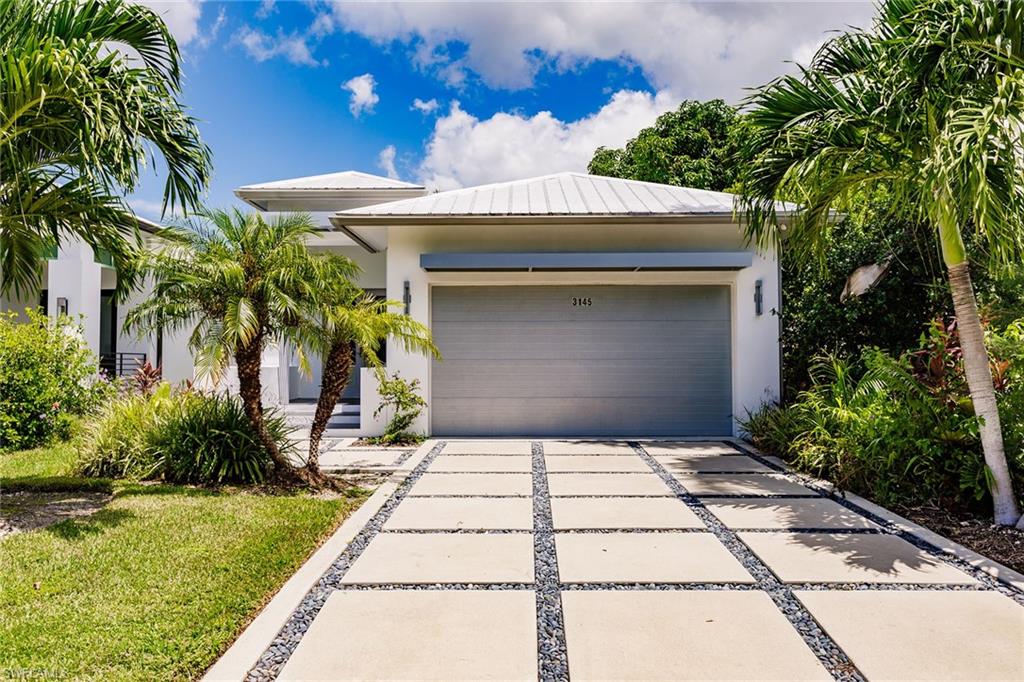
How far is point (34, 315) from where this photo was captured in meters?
9.78

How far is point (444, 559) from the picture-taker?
441 centimetres

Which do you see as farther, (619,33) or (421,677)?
(619,33)

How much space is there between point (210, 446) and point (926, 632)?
22.4ft

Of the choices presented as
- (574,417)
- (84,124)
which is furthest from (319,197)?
(84,124)

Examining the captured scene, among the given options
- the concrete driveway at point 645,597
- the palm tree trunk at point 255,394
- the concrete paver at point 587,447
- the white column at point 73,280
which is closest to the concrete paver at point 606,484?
the concrete driveway at point 645,597

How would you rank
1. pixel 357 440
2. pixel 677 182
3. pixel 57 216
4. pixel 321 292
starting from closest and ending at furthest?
pixel 57 216
pixel 321 292
pixel 357 440
pixel 677 182

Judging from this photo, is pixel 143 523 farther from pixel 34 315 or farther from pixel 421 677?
pixel 34 315

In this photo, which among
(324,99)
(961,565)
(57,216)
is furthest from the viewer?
(324,99)

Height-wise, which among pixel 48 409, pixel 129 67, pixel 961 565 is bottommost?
pixel 961 565

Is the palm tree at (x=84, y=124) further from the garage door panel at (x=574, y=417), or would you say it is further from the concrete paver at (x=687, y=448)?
the concrete paver at (x=687, y=448)

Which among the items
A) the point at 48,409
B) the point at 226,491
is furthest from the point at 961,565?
the point at 48,409

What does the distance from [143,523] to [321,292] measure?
276 cm

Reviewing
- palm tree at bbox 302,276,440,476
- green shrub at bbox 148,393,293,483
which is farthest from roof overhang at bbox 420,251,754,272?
green shrub at bbox 148,393,293,483

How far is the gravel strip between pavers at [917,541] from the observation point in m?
3.81
